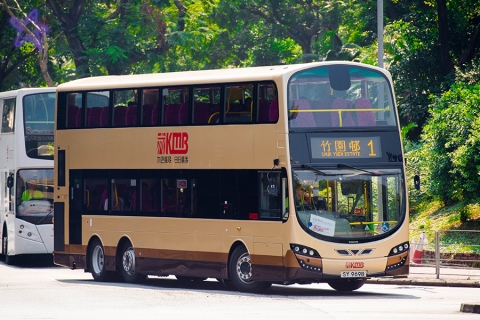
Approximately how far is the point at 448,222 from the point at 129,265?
35.4ft

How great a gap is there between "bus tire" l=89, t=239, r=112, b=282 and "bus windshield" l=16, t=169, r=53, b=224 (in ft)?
17.4

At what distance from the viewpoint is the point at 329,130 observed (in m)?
19.6

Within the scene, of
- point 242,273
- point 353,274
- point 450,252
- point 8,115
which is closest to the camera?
point 353,274

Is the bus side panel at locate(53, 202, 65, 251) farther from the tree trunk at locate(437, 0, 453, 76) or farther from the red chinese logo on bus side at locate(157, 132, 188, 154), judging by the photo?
the tree trunk at locate(437, 0, 453, 76)

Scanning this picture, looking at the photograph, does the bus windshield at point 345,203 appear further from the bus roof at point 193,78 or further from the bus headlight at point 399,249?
the bus roof at point 193,78

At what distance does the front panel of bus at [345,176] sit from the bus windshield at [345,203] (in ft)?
0.06

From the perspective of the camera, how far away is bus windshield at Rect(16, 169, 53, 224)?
29.2 m

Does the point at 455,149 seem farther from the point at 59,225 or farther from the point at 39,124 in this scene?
the point at 39,124

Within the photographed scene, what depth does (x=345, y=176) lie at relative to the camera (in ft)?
63.9

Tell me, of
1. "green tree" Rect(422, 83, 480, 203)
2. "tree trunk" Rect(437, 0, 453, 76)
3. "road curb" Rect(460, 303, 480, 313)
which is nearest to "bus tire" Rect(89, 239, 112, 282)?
"green tree" Rect(422, 83, 480, 203)

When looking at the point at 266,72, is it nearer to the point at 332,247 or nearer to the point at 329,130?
the point at 329,130

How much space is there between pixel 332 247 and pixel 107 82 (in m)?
7.18

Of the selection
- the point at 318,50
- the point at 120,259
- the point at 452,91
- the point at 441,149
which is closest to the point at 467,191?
the point at 441,149

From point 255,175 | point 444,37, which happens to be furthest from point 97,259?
point 444,37
